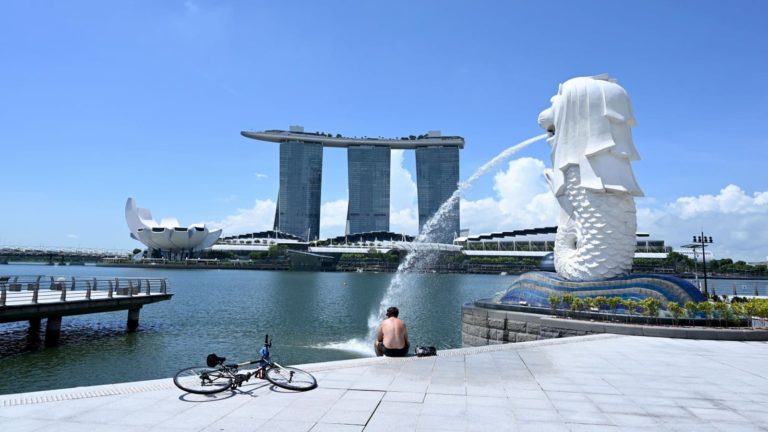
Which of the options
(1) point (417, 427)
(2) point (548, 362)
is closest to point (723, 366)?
(2) point (548, 362)

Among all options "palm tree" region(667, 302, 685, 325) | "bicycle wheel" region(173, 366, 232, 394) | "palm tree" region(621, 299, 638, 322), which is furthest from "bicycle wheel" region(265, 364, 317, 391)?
"palm tree" region(667, 302, 685, 325)

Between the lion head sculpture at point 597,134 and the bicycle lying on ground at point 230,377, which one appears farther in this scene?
the lion head sculpture at point 597,134

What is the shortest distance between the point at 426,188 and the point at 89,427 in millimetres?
170213

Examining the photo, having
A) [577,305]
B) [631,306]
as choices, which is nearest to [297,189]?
[577,305]

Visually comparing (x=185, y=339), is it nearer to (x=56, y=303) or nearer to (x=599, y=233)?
(x=56, y=303)

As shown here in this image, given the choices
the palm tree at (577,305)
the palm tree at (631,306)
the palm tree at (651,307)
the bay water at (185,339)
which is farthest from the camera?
the bay water at (185,339)

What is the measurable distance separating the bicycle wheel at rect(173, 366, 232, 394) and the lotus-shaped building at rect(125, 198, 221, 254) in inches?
5545

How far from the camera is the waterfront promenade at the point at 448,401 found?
6.43 m

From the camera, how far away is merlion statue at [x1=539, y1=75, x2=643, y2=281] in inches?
775

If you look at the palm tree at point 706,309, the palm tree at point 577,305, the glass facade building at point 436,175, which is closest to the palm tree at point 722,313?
the palm tree at point 706,309

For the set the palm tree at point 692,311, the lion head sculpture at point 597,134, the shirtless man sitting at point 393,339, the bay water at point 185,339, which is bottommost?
the bay water at point 185,339

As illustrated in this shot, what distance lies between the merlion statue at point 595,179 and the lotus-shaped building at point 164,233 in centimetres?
13384

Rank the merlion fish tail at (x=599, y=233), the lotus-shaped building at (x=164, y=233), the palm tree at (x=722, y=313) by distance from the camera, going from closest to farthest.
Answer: the palm tree at (x=722, y=313) → the merlion fish tail at (x=599, y=233) → the lotus-shaped building at (x=164, y=233)

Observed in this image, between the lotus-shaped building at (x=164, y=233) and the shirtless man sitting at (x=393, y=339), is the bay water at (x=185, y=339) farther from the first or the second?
the lotus-shaped building at (x=164, y=233)
